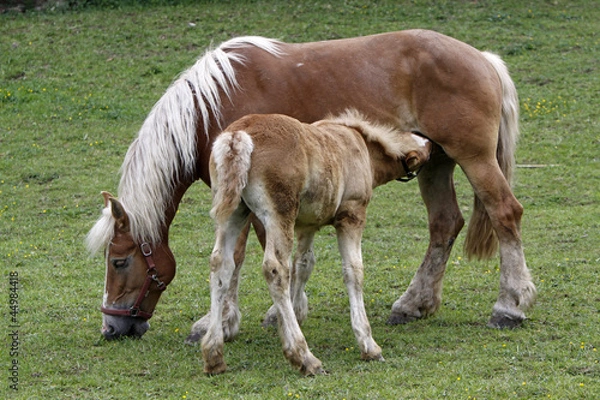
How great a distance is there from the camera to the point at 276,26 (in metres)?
18.0

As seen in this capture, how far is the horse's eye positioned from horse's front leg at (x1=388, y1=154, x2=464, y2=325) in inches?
89.6

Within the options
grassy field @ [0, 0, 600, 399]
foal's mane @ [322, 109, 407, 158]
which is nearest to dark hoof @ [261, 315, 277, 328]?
grassy field @ [0, 0, 600, 399]

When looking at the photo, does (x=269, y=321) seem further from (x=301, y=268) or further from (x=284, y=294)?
(x=284, y=294)

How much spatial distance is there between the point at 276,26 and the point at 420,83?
37.4 feet

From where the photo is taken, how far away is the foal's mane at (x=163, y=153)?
6.33 metres

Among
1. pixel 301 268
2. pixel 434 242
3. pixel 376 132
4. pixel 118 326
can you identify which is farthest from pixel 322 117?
pixel 118 326

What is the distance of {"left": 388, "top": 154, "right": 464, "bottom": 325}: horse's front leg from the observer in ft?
23.6

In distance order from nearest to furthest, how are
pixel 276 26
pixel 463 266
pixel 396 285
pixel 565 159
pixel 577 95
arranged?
pixel 396 285 → pixel 463 266 → pixel 565 159 → pixel 577 95 → pixel 276 26

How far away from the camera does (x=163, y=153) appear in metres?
6.38

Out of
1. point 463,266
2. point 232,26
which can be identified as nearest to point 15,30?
point 232,26

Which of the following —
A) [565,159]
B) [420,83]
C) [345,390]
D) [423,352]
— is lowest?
[565,159]

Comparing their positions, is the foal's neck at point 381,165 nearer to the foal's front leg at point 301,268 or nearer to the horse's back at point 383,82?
the horse's back at point 383,82

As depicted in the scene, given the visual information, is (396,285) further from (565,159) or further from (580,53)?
(580,53)

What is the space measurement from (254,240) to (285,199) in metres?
4.58
